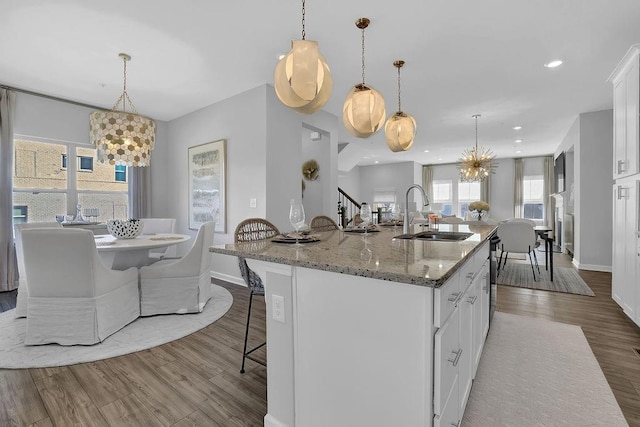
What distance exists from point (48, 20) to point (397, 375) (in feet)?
12.3

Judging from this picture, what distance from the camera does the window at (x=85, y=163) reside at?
4.84 metres

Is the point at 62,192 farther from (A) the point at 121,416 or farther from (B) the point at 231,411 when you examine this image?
(B) the point at 231,411

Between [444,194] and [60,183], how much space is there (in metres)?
11.2

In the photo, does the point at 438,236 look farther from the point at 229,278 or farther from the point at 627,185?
the point at 229,278

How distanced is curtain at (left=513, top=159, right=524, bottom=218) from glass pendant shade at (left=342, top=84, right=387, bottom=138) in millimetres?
9962

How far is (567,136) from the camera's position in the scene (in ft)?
22.0

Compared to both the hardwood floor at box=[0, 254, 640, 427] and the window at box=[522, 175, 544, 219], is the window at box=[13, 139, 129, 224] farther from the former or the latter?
the window at box=[522, 175, 544, 219]

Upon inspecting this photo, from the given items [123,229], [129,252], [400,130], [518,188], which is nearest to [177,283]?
[129,252]

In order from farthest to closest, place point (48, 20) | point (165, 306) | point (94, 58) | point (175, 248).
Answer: point (175, 248) → point (94, 58) → point (165, 306) → point (48, 20)

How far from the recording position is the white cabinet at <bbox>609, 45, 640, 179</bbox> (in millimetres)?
2777

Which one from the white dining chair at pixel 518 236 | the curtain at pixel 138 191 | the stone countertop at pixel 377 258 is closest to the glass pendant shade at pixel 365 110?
the stone countertop at pixel 377 258

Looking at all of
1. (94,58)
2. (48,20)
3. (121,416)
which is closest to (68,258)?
(121,416)

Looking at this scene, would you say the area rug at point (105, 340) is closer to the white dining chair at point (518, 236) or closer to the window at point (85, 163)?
the window at point (85, 163)

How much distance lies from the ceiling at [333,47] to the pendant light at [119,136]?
0.59 m
